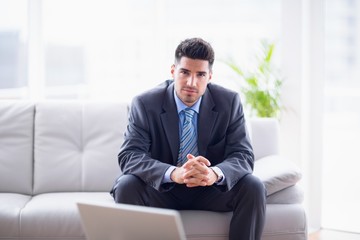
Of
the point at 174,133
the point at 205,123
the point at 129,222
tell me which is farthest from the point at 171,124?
the point at 129,222

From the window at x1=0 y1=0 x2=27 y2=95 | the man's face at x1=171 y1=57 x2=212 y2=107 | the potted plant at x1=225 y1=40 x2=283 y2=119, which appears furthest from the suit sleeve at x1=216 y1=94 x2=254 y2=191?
the window at x1=0 y1=0 x2=27 y2=95

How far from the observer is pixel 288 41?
4117 millimetres

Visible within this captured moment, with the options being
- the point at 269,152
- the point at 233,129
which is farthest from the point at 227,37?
the point at 233,129

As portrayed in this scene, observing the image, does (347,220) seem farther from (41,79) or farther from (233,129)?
(41,79)

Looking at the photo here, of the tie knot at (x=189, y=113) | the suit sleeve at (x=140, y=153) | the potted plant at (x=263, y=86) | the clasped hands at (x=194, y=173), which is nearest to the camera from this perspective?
the clasped hands at (x=194, y=173)

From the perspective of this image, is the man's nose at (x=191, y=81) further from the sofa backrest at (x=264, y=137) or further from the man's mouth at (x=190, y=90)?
the sofa backrest at (x=264, y=137)

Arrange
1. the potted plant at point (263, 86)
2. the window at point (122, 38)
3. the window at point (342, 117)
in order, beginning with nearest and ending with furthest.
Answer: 1. the window at point (342, 117)
2. the potted plant at point (263, 86)
3. the window at point (122, 38)

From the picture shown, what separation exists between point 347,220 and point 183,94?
6.29ft

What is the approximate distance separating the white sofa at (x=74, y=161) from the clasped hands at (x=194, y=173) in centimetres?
37

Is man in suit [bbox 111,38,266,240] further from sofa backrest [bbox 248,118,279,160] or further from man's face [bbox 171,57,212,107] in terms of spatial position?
sofa backrest [bbox 248,118,279,160]

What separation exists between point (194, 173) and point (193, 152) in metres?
0.32

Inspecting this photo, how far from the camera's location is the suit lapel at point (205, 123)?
295 cm

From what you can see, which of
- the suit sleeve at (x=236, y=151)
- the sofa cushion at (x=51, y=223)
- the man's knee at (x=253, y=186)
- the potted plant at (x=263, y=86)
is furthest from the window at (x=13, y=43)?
the man's knee at (x=253, y=186)

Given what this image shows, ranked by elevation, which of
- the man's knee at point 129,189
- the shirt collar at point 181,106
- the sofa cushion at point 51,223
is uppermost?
the shirt collar at point 181,106
